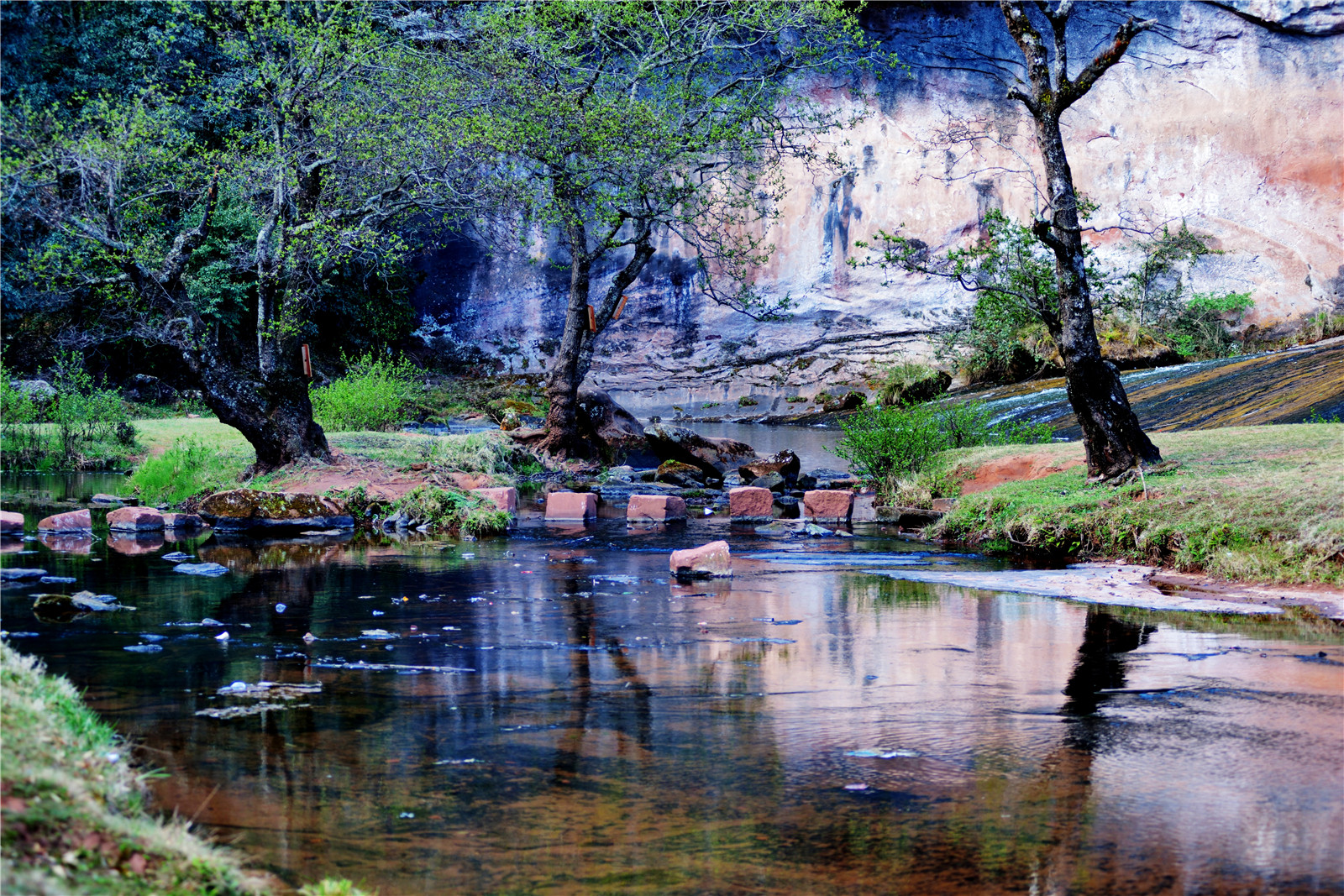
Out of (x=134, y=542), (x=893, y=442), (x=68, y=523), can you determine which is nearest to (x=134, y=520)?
(x=68, y=523)

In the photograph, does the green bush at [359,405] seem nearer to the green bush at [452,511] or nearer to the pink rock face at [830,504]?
the green bush at [452,511]

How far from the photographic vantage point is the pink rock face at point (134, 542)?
10.1 metres

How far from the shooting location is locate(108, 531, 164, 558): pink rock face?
A: 398 inches

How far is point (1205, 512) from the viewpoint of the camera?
8836mm

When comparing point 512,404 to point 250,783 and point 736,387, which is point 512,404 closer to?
point 736,387

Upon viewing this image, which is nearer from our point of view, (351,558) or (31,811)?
(31,811)

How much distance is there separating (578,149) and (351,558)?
10.1m

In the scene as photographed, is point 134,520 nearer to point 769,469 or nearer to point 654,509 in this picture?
point 654,509

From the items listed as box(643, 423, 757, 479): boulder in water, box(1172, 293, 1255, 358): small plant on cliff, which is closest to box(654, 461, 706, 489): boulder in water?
box(643, 423, 757, 479): boulder in water

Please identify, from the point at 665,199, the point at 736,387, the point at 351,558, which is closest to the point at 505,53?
the point at 665,199

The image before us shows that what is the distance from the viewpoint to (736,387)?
3669 cm

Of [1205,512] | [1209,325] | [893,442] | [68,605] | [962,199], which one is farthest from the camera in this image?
[962,199]

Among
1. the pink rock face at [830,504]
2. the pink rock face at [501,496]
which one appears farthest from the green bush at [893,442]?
the pink rock face at [501,496]

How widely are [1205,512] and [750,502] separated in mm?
6017
